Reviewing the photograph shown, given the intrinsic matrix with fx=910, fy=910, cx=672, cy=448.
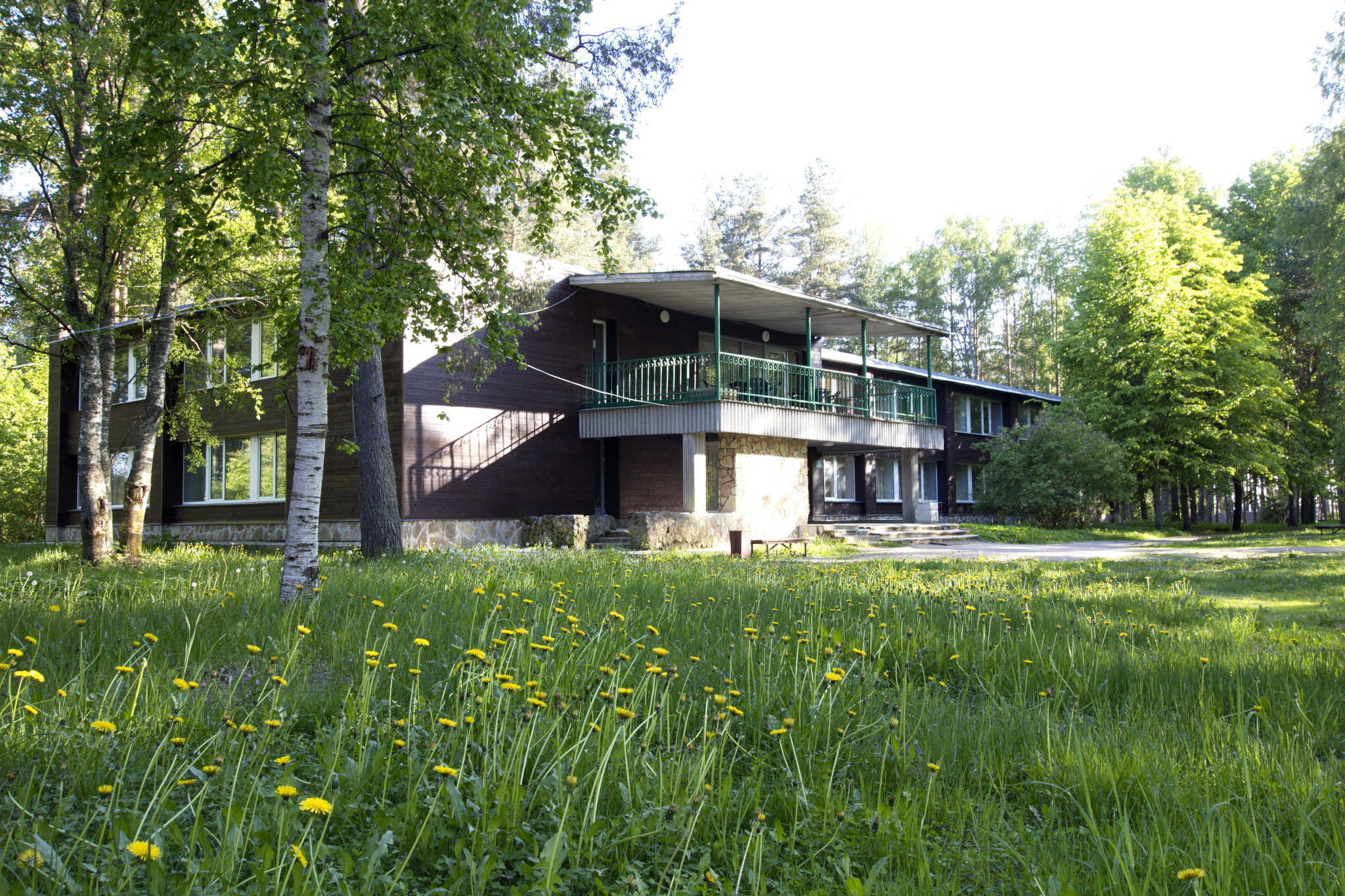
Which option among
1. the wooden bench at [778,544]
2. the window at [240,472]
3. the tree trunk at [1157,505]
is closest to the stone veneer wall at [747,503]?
the wooden bench at [778,544]

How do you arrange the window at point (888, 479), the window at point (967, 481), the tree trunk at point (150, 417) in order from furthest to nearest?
the window at point (967, 481)
the window at point (888, 479)
the tree trunk at point (150, 417)

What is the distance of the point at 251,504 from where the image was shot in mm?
21500

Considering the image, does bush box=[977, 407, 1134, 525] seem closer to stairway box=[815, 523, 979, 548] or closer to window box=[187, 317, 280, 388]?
stairway box=[815, 523, 979, 548]

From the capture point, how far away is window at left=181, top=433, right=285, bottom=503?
69.8ft

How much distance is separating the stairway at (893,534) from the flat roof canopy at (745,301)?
17.0 feet

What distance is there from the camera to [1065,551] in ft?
58.2

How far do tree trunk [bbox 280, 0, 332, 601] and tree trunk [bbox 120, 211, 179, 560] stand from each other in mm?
7765

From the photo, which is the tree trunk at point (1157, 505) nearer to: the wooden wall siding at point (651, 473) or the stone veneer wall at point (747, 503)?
the stone veneer wall at point (747, 503)

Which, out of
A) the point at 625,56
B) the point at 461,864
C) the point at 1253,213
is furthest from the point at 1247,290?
the point at 461,864

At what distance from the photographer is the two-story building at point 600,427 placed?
59.0 feet

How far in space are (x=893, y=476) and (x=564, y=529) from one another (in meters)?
17.3

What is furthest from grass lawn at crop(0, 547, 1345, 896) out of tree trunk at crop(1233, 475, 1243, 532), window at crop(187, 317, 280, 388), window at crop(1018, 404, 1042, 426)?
window at crop(1018, 404, 1042, 426)

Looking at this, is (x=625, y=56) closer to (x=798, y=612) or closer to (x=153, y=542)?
(x=798, y=612)

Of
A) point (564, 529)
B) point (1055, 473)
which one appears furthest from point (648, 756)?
point (1055, 473)
